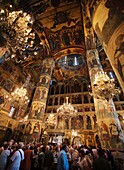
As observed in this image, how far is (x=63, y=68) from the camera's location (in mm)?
17547

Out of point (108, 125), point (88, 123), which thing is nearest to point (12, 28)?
point (108, 125)

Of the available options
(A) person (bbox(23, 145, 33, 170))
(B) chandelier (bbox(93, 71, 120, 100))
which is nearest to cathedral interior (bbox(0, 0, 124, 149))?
(B) chandelier (bbox(93, 71, 120, 100))

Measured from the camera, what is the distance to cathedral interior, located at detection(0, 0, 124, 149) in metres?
2.39

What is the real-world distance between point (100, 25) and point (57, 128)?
1526 centimetres

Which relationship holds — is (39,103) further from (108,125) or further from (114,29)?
(114,29)

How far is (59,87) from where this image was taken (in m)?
19.6

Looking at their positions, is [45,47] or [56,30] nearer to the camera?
[56,30]

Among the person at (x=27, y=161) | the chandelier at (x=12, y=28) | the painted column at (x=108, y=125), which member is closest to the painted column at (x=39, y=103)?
the person at (x=27, y=161)

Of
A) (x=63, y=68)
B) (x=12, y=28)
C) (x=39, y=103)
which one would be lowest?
(x=39, y=103)

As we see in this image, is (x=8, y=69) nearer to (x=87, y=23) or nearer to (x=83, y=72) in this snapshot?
(x=87, y=23)

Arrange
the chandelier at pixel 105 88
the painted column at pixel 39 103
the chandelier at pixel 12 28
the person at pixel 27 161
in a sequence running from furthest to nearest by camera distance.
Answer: the painted column at pixel 39 103 → the chandelier at pixel 12 28 → the chandelier at pixel 105 88 → the person at pixel 27 161

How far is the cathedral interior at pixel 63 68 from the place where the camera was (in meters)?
2.39

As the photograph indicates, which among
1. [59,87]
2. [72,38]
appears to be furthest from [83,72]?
[72,38]

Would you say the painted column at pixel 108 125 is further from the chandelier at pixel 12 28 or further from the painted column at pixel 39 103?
the chandelier at pixel 12 28
